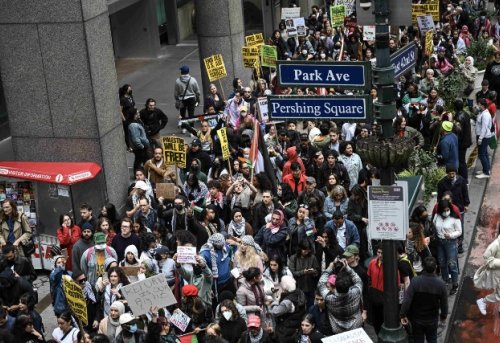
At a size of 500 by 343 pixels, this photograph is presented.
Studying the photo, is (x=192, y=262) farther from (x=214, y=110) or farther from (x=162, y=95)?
(x=162, y=95)

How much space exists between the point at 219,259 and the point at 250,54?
10667 mm

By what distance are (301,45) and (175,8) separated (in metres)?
8.25

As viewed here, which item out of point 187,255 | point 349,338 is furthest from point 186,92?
point 349,338

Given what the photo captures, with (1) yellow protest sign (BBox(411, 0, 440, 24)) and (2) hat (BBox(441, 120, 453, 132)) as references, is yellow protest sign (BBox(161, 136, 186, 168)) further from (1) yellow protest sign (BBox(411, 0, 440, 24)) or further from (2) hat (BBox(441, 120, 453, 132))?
(1) yellow protest sign (BBox(411, 0, 440, 24))

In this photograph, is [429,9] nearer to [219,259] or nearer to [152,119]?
[152,119]

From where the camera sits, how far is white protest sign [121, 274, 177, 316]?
11.4 metres

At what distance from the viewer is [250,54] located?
2302cm

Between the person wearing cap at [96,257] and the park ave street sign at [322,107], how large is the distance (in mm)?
3282

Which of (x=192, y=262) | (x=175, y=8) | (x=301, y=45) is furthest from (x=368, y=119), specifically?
(x=175, y=8)

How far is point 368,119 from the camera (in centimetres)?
1091

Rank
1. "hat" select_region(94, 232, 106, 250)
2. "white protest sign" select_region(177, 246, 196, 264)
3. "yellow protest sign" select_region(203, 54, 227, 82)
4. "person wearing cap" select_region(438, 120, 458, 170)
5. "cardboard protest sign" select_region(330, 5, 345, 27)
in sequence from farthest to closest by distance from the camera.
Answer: "cardboard protest sign" select_region(330, 5, 345, 27), "yellow protest sign" select_region(203, 54, 227, 82), "person wearing cap" select_region(438, 120, 458, 170), "hat" select_region(94, 232, 106, 250), "white protest sign" select_region(177, 246, 196, 264)

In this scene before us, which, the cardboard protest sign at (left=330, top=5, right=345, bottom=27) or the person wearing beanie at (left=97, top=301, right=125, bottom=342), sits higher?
the cardboard protest sign at (left=330, top=5, right=345, bottom=27)

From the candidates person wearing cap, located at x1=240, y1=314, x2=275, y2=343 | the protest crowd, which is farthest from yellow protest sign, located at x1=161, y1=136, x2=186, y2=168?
person wearing cap, located at x1=240, y1=314, x2=275, y2=343

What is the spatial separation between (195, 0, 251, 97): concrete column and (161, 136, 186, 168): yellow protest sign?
27.3 ft
